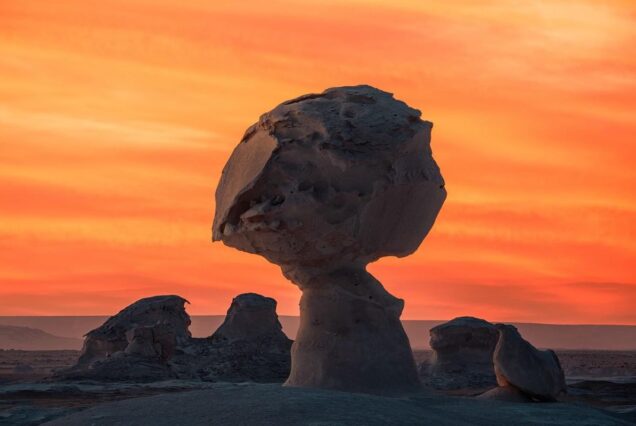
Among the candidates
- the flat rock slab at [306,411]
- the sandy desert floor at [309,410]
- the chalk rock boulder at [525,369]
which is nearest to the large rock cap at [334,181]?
the chalk rock boulder at [525,369]

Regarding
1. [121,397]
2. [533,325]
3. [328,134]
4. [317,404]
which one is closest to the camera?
[317,404]

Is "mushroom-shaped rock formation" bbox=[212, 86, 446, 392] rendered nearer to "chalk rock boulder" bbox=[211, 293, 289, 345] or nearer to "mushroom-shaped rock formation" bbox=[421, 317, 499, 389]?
"mushroom-shaped rock formation" bbox=[421, 317, 499, 389]

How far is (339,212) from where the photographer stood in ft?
48.2

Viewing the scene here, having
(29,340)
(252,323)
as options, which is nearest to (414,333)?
(29,340)

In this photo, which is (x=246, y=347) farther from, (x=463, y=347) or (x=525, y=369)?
(x=525, y=369)

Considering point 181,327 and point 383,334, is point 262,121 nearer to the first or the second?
point 383,334

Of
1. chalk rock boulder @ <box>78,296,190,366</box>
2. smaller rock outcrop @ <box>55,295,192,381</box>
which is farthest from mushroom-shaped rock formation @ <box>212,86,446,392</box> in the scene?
chalk rock boulder @ <box>78,296,190,366</box>

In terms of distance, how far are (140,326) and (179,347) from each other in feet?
4.85

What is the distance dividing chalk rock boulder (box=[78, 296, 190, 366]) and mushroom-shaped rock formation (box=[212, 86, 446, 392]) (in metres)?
13.2

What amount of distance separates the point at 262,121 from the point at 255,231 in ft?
5.31

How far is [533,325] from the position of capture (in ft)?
514

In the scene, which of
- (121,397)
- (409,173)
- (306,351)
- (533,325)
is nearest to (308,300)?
(306,351)

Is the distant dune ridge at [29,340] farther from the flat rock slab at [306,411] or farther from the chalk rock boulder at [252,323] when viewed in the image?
the flat rock slab at [306,411]

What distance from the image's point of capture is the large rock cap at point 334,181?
14.6 m
